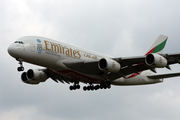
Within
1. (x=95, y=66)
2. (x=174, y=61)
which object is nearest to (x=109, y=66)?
(x=95, y=66)

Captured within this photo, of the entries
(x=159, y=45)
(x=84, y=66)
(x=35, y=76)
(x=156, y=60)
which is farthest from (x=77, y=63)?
(x=159, y=45)

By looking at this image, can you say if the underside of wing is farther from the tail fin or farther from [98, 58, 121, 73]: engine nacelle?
the tail fin

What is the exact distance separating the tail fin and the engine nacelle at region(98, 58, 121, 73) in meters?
11.1

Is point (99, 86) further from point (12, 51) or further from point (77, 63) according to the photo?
point (12, 51)

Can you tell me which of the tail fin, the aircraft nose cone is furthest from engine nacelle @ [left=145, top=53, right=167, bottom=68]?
the aircraft nose cone

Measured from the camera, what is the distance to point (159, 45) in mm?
42312

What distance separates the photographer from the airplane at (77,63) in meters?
31.0

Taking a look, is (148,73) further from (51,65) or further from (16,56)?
(16,56)

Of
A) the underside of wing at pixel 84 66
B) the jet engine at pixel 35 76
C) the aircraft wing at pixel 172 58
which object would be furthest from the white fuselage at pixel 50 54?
the aircraft wing at pixel 172 58

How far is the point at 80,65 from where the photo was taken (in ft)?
109

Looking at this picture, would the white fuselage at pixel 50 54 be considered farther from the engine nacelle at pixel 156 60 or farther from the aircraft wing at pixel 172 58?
the aircraft wing at pixel 172 58

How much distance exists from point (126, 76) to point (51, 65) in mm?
11448

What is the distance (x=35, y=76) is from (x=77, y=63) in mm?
7645

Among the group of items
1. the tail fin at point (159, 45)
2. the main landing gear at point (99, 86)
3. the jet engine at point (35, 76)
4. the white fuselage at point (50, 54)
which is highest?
the tail fin at point (159, 45)
